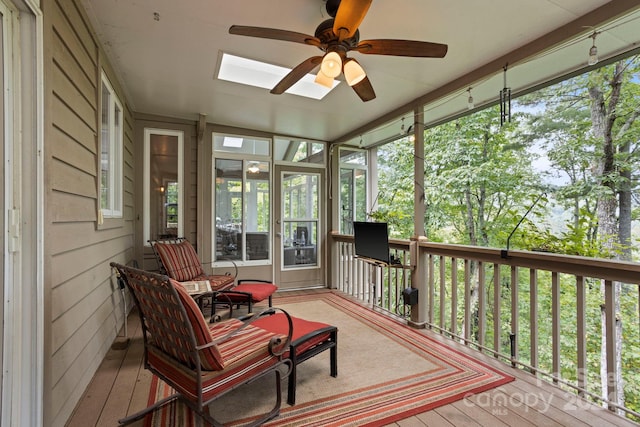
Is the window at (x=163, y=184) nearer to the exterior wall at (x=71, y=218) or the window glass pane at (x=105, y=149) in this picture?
the window glass pane at (x=105, y=149)

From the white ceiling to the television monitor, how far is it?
4.94ft

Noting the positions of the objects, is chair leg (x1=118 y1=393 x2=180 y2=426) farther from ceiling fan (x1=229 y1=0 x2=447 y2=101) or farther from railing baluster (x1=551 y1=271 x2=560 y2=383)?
railing baluster (x1=551 y1=271 x2=560 y2=383)

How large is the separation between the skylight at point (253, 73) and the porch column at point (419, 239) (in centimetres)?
117

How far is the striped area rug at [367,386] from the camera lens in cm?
184

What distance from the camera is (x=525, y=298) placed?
615 cm

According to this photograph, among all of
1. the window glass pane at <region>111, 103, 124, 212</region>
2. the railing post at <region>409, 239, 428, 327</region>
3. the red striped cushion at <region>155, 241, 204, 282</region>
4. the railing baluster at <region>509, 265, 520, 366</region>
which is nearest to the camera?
the railing baluster at <region>509, 265, 520, 366</region>

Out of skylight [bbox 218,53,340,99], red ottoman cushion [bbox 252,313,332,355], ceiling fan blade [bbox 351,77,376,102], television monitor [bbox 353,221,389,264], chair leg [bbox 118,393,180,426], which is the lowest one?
chair leg [bbox 118,393,180,426]

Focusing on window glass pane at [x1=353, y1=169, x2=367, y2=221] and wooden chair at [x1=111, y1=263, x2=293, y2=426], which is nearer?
wooden chair at [x1=111, y1=263, x2=293, y2=426]

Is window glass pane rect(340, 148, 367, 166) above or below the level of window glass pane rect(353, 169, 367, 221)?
above

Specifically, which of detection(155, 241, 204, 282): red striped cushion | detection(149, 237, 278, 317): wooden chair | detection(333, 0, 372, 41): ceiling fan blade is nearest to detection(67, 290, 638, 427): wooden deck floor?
detection(149, 237, 278, 317): wooden chair

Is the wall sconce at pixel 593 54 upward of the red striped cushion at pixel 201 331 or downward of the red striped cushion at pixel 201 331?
upward

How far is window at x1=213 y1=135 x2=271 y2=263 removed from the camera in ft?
15.5

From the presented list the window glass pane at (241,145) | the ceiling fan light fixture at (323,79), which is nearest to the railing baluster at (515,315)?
the ceiling fan light fixture at (323,79)

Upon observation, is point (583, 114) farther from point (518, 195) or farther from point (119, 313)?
point (119, 313)
